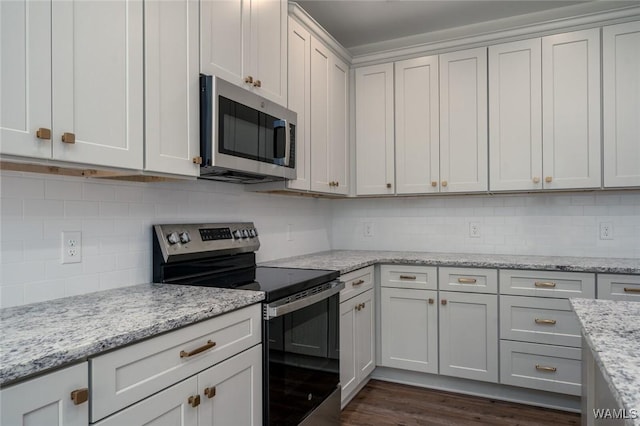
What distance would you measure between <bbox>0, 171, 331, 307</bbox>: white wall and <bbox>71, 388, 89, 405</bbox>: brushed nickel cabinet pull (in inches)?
23.5

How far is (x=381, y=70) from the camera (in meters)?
3.23

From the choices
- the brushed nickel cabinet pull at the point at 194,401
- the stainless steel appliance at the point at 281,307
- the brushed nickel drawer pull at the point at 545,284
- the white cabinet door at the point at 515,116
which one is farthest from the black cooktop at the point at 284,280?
the white cabinet door at the point at 515,116

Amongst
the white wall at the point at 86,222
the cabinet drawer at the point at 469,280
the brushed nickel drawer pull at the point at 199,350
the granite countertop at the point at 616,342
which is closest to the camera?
the granite countertop at the point at 616,342

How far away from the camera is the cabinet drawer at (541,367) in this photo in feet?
8.09

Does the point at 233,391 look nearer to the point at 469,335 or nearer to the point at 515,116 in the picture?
the point at 469,335

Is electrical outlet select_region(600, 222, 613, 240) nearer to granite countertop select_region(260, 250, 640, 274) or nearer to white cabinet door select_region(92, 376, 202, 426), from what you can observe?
granite countertop select_region(260, 250, 640, 274)

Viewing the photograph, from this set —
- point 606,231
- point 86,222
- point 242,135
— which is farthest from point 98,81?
point 606,231

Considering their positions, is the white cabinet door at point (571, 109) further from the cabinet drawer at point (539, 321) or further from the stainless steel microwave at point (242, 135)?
the stainless steel microwave at point (242, 135)

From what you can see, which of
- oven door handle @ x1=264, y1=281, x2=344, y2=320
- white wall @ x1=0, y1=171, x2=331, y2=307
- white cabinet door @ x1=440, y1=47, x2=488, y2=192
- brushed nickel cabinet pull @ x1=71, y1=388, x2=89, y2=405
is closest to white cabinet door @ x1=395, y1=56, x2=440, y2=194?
white cabinet door @ x1=440, y1=47, x2=488, y2=192

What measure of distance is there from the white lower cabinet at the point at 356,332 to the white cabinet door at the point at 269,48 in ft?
3.80

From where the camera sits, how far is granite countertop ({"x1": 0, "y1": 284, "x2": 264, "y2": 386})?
35.6 inches

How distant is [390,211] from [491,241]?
Answer: 834 mm

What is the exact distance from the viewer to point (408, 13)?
285 centimetres

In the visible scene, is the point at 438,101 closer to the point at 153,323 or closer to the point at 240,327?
the point at 240,327
